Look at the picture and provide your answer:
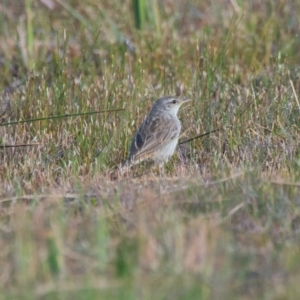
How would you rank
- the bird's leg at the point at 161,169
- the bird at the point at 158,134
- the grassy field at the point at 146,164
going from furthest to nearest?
the bird at the point at 158,134 < the bird's leg at the point at 161,169 < the grassy field at the point at 146,164

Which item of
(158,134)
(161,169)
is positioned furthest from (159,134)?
(161,169)

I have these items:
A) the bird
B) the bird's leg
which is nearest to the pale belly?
the bird

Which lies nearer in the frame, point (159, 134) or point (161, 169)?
point (161, 169)

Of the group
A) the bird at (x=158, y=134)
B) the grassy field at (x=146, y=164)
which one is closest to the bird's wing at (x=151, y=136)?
the bird at (x=158, y=134)

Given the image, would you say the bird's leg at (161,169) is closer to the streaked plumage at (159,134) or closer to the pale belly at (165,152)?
the streaked plumage at (159,134)

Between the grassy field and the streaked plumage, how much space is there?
146 mm

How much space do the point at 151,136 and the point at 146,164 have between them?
10.1 inches

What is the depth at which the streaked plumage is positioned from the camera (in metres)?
7.72

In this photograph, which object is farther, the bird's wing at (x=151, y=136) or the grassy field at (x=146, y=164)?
the bird's wing at (x=151, y=136)

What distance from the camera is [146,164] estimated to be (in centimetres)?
791

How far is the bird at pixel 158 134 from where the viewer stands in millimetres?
7707

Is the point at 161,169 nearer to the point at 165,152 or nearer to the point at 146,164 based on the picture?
the point at 165,152

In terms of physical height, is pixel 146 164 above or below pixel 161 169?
below

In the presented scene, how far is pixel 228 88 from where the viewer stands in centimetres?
904
